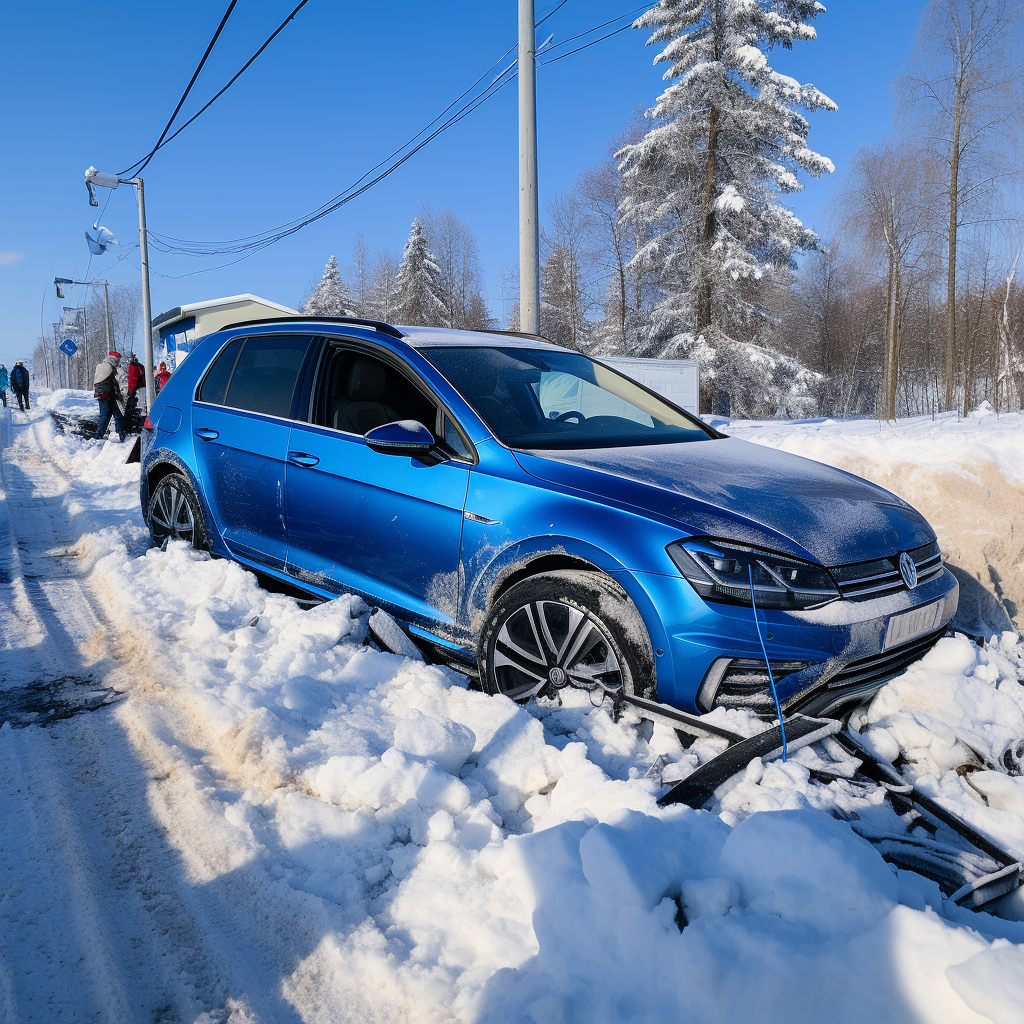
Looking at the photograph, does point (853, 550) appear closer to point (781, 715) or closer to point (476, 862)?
point (781, 715)

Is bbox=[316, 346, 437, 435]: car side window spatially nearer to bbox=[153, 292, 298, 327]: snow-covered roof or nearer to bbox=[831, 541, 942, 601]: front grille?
bbox=[831, 541, 942, 601]: front grille

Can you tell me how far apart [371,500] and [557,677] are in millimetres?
1276

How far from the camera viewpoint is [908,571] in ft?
9.02

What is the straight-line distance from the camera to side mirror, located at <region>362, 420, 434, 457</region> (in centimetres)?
312

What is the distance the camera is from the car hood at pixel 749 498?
8.39ft

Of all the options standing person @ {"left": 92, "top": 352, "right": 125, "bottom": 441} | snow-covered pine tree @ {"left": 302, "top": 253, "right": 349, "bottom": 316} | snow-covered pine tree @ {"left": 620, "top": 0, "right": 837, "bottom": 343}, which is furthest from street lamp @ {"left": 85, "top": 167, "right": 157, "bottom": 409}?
snow-covered pine tree @ {"left": 302, "top": 253, "right": 349, "bottom": 316}

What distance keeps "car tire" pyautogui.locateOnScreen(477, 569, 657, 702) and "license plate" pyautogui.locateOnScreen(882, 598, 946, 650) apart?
2.96 feet

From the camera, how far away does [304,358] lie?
4.08 meters

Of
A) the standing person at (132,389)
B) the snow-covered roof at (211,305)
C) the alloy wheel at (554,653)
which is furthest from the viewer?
the snow-covered roof at (211,305)

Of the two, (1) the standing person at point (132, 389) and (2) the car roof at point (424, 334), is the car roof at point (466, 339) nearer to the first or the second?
(2) the car roof at point (424, 334)

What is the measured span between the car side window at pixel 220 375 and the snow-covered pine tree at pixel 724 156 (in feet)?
64.0

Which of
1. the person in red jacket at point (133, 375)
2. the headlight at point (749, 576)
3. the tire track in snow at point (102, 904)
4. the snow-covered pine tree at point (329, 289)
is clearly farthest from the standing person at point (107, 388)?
the snow-covered pine tree at point (329, 289)

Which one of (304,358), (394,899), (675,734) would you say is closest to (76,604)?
(304,358)

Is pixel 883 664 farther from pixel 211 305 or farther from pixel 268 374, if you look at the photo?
pixel 211 305
